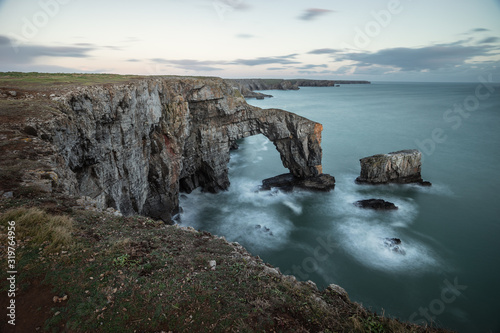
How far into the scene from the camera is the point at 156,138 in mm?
25375

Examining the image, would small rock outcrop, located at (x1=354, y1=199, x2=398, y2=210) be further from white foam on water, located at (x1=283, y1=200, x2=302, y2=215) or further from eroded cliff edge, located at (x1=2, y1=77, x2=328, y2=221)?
eroded cliff edge, located at (x1=2, y1=77, x2=328, y2=221)

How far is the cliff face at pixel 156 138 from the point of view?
630 inches

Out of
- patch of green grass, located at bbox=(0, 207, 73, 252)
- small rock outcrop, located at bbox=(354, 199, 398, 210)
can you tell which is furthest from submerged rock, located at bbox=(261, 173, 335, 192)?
patch of green grass, located at bbox=(0, 207, 73, 252)

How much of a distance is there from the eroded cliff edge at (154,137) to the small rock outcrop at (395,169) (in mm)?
8010

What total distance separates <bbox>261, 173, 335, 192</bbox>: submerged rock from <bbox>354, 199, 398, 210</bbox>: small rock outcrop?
539cm

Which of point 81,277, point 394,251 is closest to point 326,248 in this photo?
point 394,251

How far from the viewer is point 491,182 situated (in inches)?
1436

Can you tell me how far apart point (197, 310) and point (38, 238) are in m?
5.19

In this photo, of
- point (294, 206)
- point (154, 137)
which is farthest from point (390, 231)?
point (154, 137)

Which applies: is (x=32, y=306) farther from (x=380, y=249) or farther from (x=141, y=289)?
(x=380, y=249)
